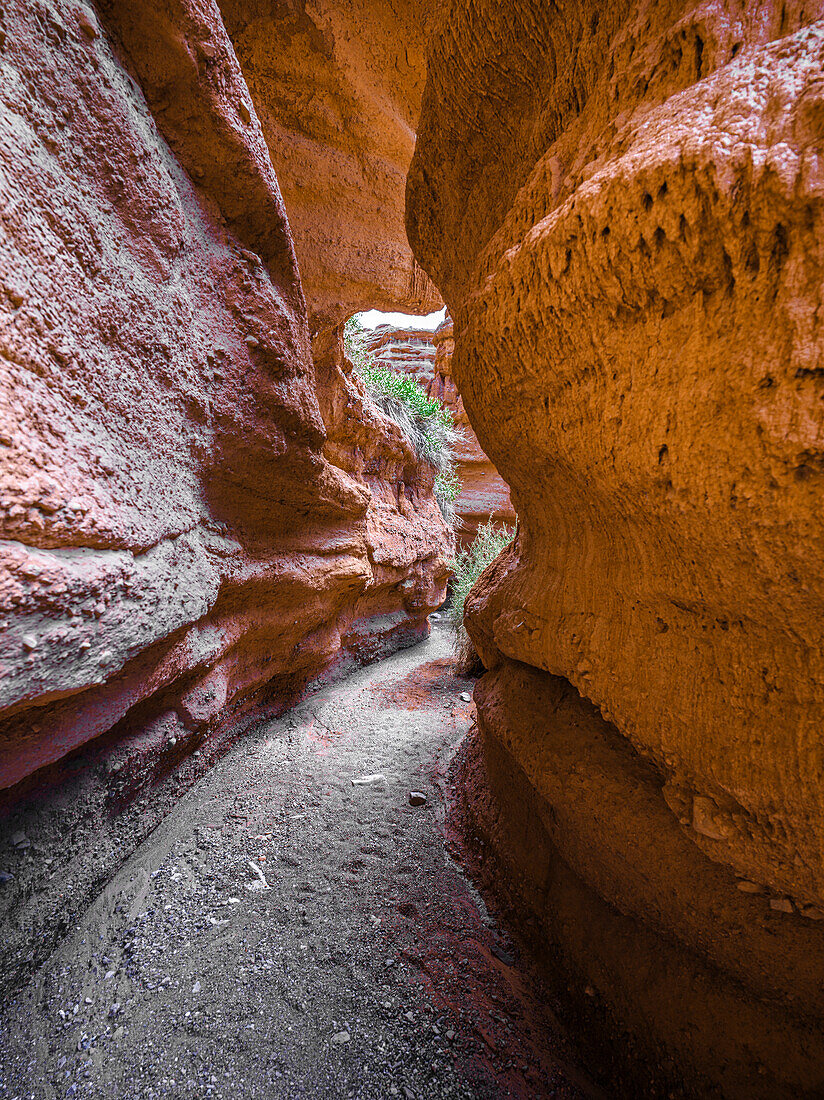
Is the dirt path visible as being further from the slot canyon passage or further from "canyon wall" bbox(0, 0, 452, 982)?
"canyon wall" bbox(0, 0, 452, 982)

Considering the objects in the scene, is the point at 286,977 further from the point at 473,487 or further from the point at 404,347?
the point at 404,347

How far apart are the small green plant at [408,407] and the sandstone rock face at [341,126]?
1.05m

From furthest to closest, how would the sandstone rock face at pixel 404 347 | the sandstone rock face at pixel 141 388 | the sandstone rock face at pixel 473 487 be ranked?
the sandstone rock face at pixel 404 347, the sandstone rock face at pixel 473 487, the sandstone rock face at pixel 141 388

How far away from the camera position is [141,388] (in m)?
1.58

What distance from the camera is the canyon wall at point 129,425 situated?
43.4 inches

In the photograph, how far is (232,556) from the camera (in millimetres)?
2232

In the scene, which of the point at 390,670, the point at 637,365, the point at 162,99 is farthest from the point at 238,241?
the point at 390,670

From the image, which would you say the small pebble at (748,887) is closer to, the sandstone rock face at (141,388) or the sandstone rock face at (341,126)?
the sandstone rock face at (141,388)

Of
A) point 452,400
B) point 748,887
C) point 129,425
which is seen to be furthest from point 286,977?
point 452,400

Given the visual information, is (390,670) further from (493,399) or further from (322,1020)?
(493,399)

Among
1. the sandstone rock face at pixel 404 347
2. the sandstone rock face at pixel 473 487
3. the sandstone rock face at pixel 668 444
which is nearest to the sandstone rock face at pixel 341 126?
the sandstone rock face at pixel 668 444

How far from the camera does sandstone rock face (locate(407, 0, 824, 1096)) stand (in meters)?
0.77

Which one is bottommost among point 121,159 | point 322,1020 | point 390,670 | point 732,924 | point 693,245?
point 390,670

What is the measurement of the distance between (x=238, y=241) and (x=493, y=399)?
1607 mm
